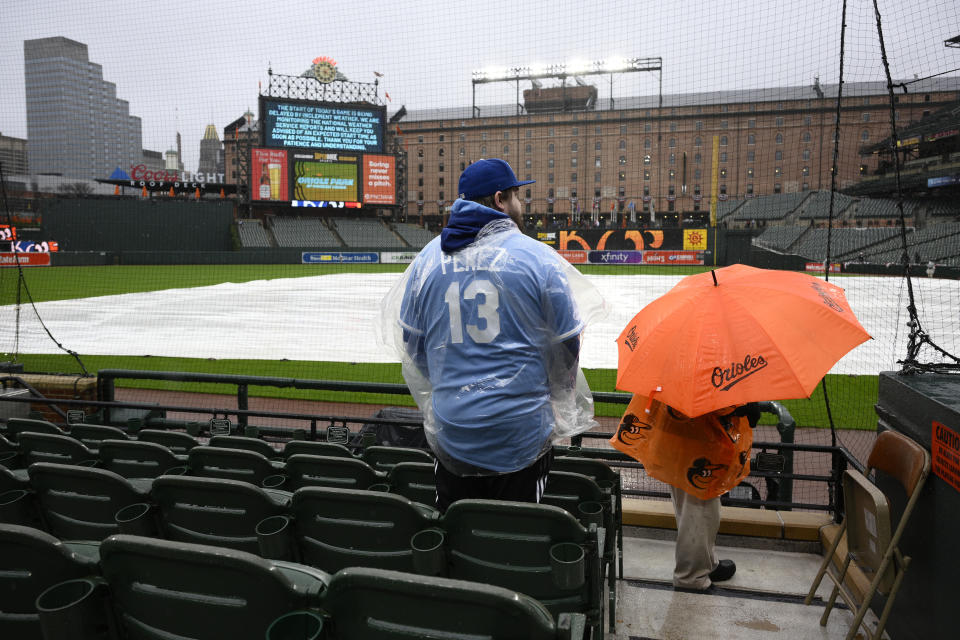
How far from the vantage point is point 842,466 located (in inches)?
139

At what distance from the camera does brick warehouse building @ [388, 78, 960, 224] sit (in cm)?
4000

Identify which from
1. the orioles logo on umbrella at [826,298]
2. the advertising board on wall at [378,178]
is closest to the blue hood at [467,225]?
the orioles logo on umbrella at [826,298]

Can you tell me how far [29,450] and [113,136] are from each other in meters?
23.0

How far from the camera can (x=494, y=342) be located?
2105 mm

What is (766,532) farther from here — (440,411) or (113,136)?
(113,136)

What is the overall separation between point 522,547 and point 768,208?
54.2m

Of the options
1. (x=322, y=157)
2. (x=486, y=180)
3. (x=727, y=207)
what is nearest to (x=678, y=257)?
(x=727, y=207)

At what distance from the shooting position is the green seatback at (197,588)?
1.39 m

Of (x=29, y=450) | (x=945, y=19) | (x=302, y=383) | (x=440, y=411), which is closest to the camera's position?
(x=440, y=411)

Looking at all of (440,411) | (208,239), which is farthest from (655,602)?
(208,239)

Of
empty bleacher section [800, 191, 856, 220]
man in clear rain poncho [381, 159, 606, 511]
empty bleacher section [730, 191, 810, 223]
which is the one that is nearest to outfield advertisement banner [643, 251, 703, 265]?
empty bleacher section [800, 191, 856, 220]

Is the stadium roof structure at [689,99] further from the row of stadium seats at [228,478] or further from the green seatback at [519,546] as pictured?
the green seatback at [519,546]

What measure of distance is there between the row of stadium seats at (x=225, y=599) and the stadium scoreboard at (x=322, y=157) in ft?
149

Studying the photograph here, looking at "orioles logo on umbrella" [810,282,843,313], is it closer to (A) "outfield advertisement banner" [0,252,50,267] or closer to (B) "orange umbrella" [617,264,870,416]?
(B) "orange umbrella" [617,264,870,416]
